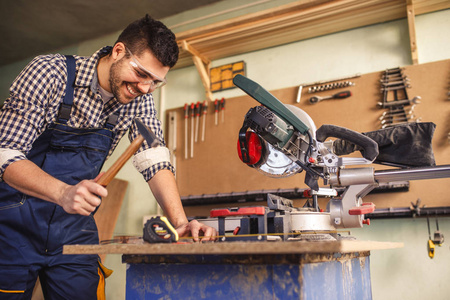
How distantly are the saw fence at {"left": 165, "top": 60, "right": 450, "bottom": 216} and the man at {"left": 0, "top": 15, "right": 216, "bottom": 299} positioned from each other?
128cm

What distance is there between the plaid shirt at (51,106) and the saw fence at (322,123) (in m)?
1.21

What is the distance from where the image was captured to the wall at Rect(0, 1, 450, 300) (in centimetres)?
226

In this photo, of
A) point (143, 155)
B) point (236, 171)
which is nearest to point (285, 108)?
point (143, 155)

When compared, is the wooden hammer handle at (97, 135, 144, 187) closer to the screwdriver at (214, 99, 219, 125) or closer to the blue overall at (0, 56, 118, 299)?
the blue overall at (0, 56, 118, 299)

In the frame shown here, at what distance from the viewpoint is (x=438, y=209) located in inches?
83.7

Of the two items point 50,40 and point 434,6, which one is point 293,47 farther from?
point 50,40

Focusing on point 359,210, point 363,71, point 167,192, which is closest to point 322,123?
point 363,71

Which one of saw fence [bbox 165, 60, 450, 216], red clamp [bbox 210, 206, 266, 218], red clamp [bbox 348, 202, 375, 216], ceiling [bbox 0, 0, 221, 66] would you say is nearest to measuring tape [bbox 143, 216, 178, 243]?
red clamp [bbox 210, 206, 266, 218]

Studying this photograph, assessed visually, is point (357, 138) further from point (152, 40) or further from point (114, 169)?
point (152, 40)

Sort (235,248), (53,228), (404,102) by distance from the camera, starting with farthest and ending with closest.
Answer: (404,102) < (53,228) < (235,248)

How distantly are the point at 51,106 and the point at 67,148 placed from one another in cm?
17

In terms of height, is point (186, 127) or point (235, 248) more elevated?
point (186, 127)

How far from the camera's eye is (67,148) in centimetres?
142

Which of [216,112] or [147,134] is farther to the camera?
A: [216,112]
